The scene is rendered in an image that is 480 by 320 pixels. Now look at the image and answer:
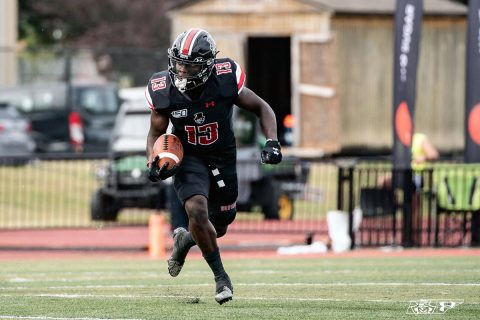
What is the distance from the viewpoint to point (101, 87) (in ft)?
110

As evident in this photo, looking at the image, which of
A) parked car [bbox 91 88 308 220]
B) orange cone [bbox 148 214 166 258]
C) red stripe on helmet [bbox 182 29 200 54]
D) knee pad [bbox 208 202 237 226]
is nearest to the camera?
red stripe on helmet [bbox 182 29 200 54]

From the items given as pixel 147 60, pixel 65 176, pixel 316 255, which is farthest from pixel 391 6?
pixel 316 255

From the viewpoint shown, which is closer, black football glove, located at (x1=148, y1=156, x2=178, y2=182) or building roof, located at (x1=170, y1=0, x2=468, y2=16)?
black football glove, located at (x1=148, y1=156, x2=178, y2=182)

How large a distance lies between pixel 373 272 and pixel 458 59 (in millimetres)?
20618

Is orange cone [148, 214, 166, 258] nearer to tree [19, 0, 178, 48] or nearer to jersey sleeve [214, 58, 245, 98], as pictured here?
jersey sleeve [214, 58, 245, 98]

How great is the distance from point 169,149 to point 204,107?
0.42 meters

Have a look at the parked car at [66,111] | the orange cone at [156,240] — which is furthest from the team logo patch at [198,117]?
the parked car at [66,111]

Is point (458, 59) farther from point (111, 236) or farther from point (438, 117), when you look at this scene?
point (111, 236)

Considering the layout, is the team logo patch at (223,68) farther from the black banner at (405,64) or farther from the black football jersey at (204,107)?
the black banner at (405,64)

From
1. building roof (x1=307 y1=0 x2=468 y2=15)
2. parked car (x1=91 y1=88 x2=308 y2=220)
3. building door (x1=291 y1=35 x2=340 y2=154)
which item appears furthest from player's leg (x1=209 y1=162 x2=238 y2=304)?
building roof (x1=307 y1=0 x2=468 y2=15)

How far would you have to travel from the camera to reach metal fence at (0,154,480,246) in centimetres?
1892

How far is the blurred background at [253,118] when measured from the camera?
2361 cm

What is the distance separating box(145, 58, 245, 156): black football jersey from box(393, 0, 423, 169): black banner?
26.5ft

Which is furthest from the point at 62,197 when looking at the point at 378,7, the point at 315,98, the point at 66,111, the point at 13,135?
the point at 378,7
